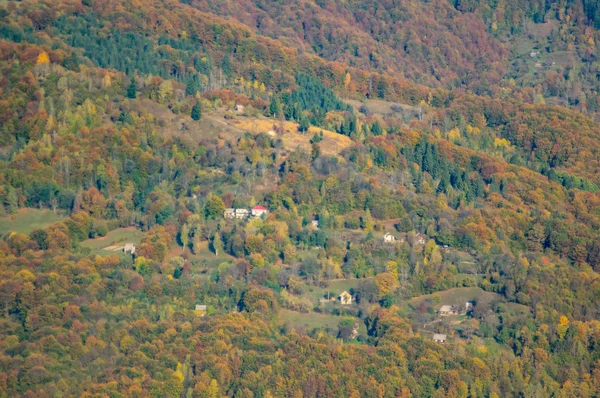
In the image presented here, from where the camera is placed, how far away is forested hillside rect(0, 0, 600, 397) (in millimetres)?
112375

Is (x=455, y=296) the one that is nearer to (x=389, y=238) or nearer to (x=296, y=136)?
(x=389, y=238)

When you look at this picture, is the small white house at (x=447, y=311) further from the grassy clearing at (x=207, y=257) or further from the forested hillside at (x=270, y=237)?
the grassy clearing at (x=207, y=257)

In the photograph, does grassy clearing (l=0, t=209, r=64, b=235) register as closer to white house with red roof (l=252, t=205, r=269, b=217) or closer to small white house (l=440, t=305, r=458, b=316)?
white house with red roof (l=252, t=205, r=269, b=217)

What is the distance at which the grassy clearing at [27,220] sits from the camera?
424 ft

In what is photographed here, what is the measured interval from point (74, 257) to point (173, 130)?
27657 millimetres

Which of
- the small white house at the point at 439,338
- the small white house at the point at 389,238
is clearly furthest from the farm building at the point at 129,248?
the small white house at the point at 439,338

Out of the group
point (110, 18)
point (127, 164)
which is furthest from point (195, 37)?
point (127, 164)

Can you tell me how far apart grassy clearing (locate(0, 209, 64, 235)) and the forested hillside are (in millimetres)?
266

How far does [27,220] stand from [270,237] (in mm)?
19865

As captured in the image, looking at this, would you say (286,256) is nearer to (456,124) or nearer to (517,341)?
(517,341)

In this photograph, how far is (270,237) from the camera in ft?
427

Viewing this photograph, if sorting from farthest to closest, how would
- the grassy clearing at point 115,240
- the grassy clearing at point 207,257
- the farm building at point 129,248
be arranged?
the grassy clearing at point 115,240 → the farm building at point 129,248 → the grassy clearing at point 207,257

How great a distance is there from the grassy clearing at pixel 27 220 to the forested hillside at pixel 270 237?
27cm

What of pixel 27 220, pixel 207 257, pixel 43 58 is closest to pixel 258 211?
pixel 207 257
